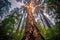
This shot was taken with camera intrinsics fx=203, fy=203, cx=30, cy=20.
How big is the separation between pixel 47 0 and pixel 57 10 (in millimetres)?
280

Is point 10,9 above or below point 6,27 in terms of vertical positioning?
above

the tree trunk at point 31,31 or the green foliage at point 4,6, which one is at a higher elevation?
the green foliage at point 4,6

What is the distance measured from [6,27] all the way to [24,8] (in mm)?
508

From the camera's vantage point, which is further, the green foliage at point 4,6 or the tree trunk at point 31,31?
the green foliage at point 4,6

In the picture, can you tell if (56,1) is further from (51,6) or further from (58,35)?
(58,35)

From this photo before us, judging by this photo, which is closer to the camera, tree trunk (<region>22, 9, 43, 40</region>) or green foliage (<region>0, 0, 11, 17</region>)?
tree trunk (<region>22, 9, 43, 40</region>)

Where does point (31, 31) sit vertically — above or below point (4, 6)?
below

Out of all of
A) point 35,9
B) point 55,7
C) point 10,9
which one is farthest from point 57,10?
point 10,9

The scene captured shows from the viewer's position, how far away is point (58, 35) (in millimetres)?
3793

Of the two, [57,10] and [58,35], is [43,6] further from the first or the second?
[58,35]

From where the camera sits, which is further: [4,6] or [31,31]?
[4,6]

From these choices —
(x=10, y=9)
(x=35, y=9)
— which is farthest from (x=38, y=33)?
(x=10, y=9)

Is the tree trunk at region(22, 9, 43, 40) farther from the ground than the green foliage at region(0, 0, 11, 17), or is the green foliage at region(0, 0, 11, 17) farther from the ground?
the green foliage at region(0, 0, 11, 17)

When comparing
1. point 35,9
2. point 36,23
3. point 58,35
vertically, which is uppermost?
point 35,9
